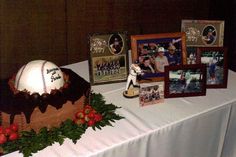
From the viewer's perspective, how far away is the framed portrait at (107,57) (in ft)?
6.01

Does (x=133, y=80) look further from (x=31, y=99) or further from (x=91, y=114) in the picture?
(x=31, y=99)

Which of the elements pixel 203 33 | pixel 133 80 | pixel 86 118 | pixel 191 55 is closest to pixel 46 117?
pixel 86 118

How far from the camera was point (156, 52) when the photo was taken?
6.31 ft

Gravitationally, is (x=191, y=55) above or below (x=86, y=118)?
above

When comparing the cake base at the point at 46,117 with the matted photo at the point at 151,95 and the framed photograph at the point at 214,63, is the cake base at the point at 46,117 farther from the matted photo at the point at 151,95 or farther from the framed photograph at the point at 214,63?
the framed photograph at the point at 214,63

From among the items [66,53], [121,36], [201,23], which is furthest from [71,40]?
[201,23]

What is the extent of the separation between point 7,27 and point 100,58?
34.8 inches

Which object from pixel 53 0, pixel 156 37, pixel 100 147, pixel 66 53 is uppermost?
pixel 53 0

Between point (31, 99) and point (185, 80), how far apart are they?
2.72 ft

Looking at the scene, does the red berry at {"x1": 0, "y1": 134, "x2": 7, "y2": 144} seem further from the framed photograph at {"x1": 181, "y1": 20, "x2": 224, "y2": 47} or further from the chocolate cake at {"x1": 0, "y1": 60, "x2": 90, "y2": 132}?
the framed photograph at {"x1": 181, "y1": 20, "x2": 224, "y2": 47}

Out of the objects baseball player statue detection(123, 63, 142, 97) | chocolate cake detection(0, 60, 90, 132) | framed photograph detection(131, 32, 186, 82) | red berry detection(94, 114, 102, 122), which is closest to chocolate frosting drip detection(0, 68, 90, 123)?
chocolate cake detection(0, 60, 90, 132)

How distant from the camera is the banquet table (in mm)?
1427

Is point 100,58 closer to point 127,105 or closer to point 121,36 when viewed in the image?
point 121,36

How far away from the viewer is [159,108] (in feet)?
5.65
